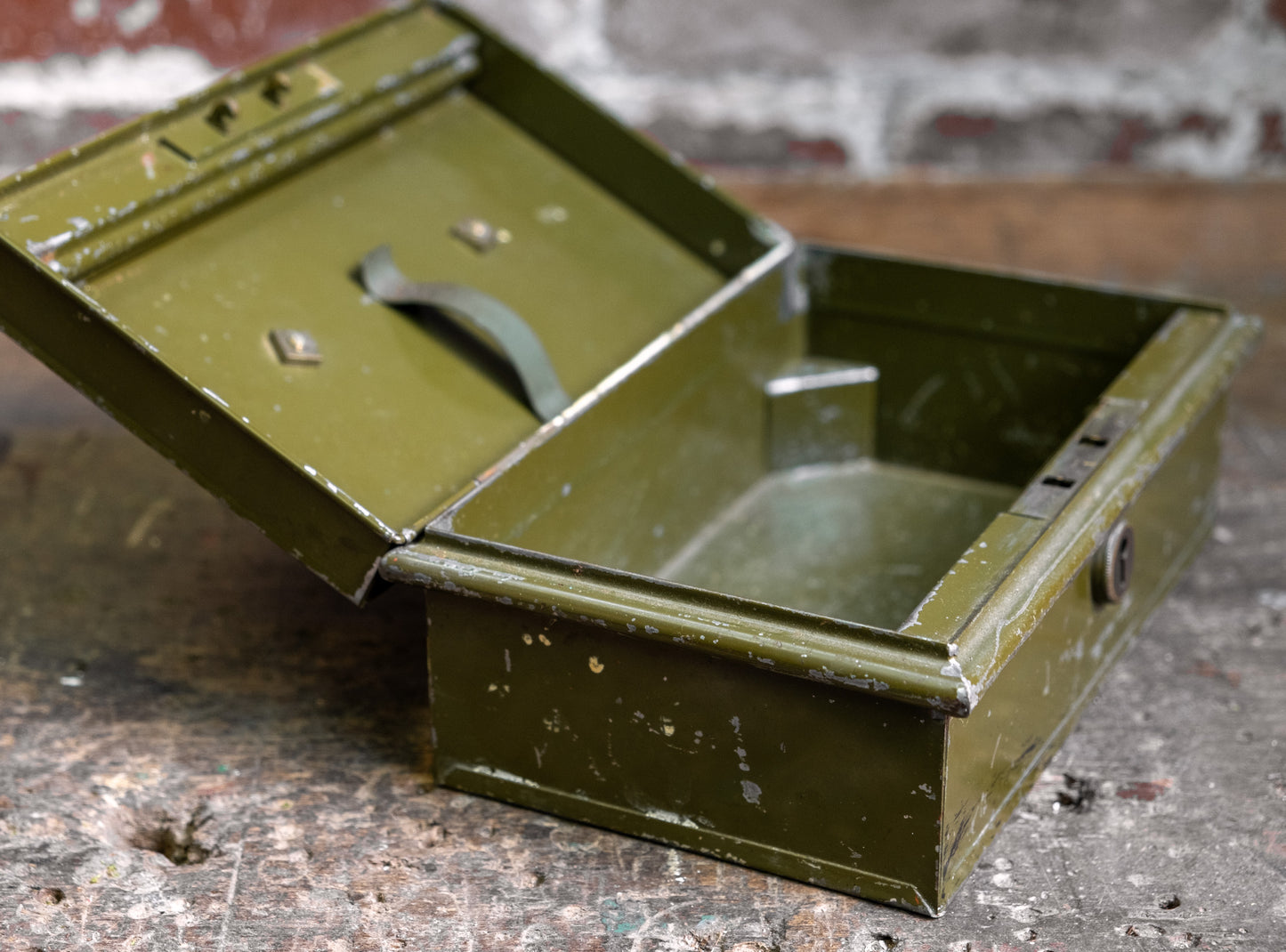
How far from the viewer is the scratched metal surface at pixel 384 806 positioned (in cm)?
142

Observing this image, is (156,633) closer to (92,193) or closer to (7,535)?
(7,535)

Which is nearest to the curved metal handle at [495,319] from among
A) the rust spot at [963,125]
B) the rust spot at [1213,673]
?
the rust spot at [1213,673]

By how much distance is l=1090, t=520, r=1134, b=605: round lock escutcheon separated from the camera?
160cm

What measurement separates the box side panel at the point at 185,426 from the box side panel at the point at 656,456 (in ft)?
0.39

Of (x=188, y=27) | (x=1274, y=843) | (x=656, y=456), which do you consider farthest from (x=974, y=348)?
(x=188, y=27)

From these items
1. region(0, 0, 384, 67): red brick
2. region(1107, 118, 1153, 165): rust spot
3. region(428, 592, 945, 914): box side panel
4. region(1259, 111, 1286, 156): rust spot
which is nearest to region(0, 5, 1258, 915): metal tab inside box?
region(428, 592, 945, 914): box side panel

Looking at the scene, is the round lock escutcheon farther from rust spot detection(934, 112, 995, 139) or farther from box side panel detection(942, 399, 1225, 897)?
rust spot detection(934, 112, 995, 139)

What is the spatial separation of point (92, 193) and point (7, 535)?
689 millimetres

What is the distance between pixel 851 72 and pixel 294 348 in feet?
6.32

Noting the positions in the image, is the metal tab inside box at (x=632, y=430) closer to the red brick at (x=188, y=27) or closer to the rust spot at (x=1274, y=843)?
the rust spot at (x=1274, y=843)

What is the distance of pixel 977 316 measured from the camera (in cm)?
210

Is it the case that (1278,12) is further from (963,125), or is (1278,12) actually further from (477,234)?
(477,234)

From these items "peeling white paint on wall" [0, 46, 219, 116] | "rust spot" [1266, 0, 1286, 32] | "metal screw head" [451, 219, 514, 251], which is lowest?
"peeling white paint on wall" [0, 46, 219, 116]

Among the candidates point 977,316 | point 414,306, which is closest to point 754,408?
point 977,316
